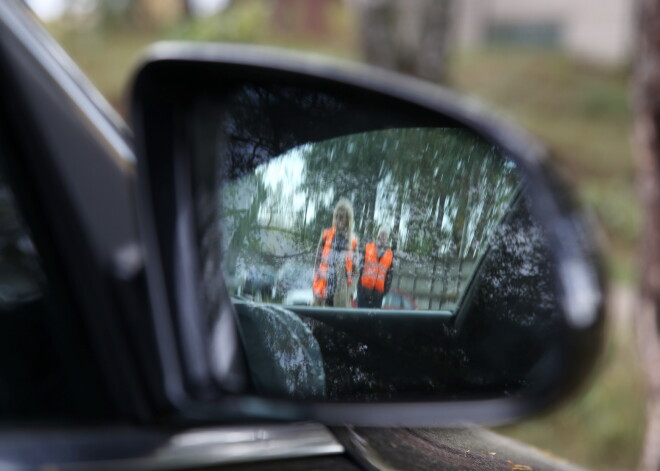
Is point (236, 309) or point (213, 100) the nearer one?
point (236, 309)

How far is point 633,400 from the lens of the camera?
15.9ft

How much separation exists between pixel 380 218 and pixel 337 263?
90 mm

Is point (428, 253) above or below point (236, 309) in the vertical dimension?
above

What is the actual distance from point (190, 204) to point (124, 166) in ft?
0.49

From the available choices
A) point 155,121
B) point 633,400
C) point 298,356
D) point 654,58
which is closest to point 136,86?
point 155,121

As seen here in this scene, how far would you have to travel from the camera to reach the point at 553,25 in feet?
76.9

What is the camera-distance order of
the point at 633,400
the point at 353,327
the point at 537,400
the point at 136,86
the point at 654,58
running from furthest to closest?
the point at 633,400 < the point at 654,58 < the point at 136,86 < the point at 353,327 < the point at 537,400

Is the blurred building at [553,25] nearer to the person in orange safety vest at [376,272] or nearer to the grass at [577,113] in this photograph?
the grass at [577,113]

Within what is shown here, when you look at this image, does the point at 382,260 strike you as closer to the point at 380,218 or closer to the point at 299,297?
the point at 380,218

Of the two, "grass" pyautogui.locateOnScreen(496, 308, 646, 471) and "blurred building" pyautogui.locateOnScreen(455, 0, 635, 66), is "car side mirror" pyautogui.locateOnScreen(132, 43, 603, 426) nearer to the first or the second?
"grass" pyautogui.locateOnScreen(496, 308, 646, 471)

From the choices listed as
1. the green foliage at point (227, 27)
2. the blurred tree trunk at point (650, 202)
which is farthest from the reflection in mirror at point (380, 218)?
the green foliage at point (227, 27)

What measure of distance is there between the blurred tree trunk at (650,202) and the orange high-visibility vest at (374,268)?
2.14 m

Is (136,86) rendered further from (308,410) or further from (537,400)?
(537,400)

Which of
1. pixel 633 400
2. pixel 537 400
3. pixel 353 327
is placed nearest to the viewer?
pixel 537 400
